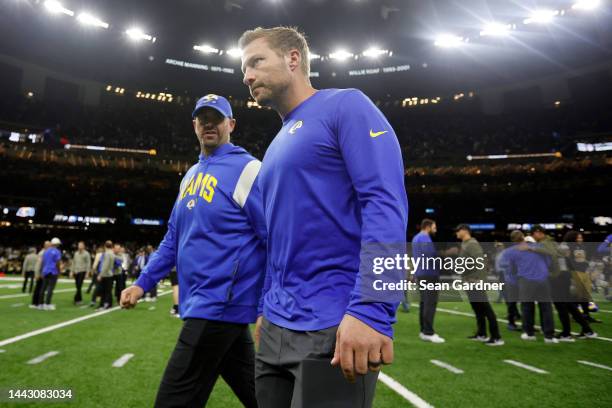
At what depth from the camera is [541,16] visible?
32.0m

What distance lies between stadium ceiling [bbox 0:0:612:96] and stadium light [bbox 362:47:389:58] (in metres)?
0.28

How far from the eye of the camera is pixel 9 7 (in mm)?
30375

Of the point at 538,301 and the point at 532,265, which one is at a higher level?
the point at 532,265

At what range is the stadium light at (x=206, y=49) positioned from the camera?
1570 inches

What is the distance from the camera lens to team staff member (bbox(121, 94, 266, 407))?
94.6 inches

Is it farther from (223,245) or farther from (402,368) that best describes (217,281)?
(402,368)

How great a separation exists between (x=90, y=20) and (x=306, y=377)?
133 feet

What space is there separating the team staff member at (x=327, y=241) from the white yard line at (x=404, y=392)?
3486mm

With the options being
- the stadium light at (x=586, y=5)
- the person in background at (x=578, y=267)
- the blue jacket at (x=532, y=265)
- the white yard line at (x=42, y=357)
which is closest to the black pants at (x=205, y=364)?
the white yard line at (x=42, y=357)

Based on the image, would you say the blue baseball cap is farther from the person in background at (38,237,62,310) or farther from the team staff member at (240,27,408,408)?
the person in background at (38,237,62,310)

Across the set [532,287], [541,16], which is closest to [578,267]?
[532,287]

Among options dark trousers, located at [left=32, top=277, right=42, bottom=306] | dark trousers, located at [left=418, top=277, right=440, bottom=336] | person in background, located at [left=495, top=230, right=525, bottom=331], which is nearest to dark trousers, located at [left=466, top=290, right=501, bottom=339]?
dark trousers, located at [left=418, top=277, right=440, bottom=336]

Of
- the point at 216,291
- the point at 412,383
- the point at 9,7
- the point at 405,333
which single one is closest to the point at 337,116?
the point at 216,291

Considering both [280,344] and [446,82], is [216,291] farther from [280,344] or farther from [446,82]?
[446,82]
